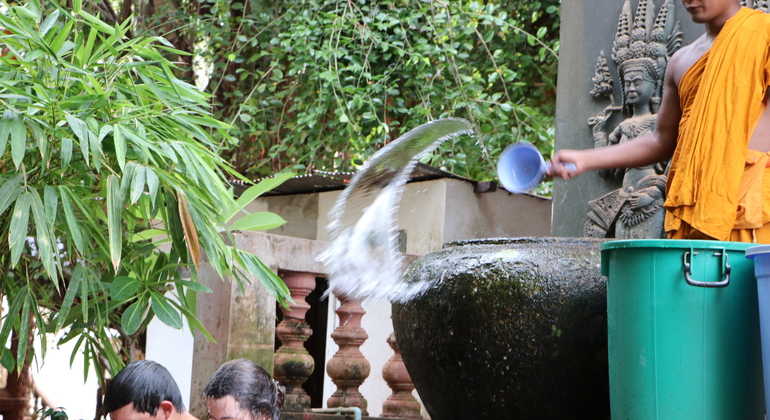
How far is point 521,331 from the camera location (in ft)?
8.40

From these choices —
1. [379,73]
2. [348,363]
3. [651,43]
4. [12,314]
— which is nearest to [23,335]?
[12,314]

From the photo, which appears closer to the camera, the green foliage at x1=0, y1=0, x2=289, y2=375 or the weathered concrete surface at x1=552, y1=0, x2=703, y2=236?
the green foliage at x1=0, y1=0, x2=289, y2=375

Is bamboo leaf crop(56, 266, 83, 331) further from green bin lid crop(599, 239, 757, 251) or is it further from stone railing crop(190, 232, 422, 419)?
green bin lid crop(599, 239, 757, 251)

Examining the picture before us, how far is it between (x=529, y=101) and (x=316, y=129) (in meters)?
1.96

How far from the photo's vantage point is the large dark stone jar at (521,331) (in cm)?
255

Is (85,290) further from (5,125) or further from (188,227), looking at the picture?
(5,125)

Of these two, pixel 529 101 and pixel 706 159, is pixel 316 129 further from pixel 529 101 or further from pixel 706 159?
pixel 706 159

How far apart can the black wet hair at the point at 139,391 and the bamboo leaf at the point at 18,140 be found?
785 mm

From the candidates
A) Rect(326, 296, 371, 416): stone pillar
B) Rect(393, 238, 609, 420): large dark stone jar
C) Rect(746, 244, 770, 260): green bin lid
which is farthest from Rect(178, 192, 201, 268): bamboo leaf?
Rect(746, 244, 770, 260): green bin lid

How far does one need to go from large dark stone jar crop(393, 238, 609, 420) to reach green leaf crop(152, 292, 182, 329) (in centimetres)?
97

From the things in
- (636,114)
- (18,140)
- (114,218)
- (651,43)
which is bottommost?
(114,218)

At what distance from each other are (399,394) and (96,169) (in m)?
2.01

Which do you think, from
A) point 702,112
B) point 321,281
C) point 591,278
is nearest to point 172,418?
point 591,278

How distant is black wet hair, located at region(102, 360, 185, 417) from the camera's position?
245cm
